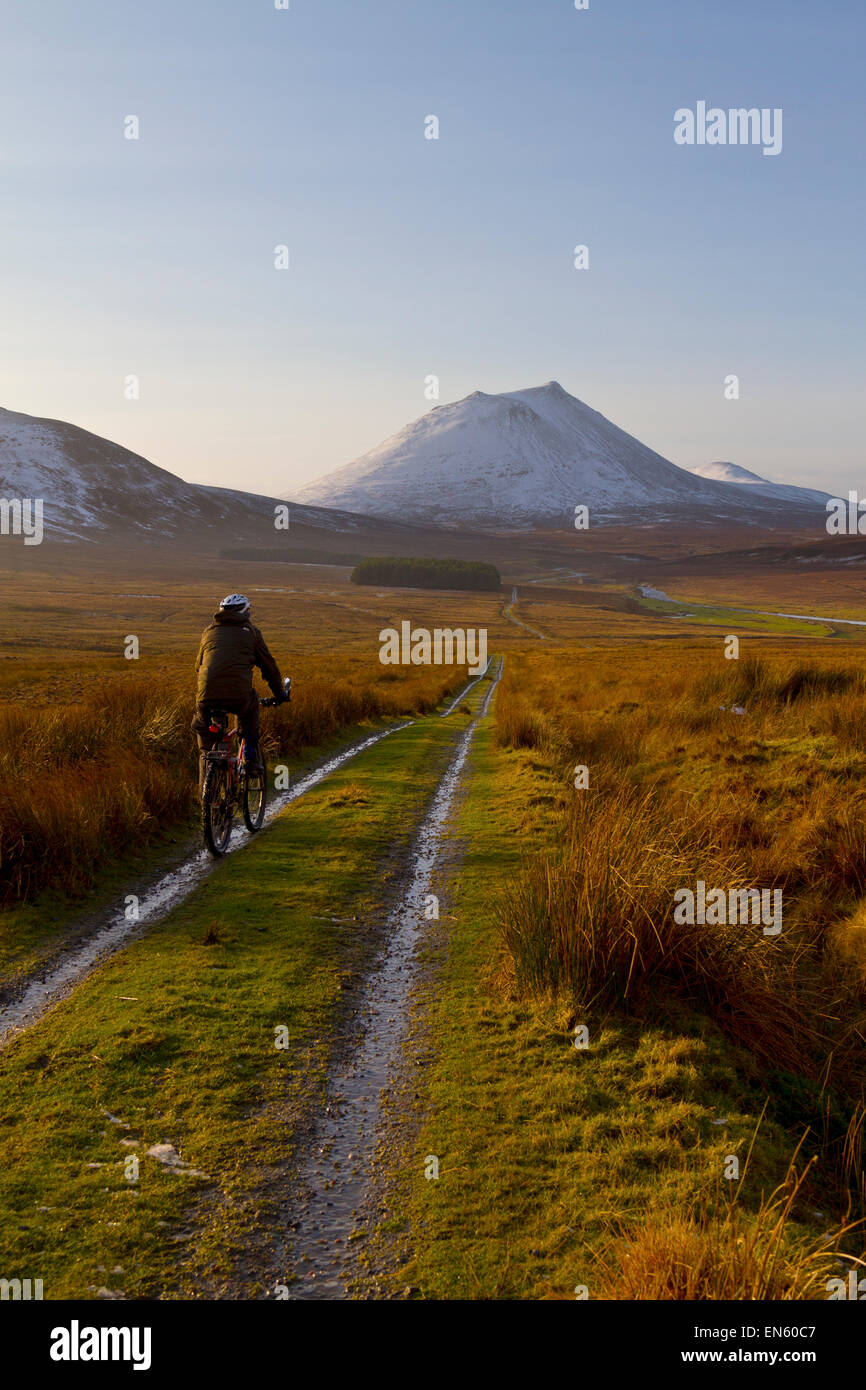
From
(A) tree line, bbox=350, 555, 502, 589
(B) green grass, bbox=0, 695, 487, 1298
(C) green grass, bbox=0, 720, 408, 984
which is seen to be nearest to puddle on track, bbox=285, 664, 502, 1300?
(B) green grass, bbox=0, 695, 487, 1298

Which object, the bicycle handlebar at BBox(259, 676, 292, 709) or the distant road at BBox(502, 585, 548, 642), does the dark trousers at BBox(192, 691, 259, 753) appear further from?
the distant road at BBox(502, 585, 548, 642)

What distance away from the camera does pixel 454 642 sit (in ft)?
278

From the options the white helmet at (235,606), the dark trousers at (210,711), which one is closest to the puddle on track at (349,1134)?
the dark trousers at (210,711)

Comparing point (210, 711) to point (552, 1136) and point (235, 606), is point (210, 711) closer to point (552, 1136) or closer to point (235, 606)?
Result: point (235, 606)

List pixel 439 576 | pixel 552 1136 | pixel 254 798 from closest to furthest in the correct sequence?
pixel 552 1136
pixel 254 798
pixel 439 576

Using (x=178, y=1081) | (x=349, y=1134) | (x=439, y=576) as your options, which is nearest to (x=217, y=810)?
(x=178, y=1081)

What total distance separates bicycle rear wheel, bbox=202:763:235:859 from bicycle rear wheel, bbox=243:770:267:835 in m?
0.53

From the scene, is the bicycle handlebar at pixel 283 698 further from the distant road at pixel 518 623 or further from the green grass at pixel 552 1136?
the distant road at pixel 518 623

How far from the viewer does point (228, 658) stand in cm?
1058

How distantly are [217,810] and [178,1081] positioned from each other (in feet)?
17.5

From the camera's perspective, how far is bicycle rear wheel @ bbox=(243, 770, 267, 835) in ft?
37.0

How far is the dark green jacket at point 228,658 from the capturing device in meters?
10.6

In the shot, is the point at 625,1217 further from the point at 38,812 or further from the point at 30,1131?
the point at 38,812
